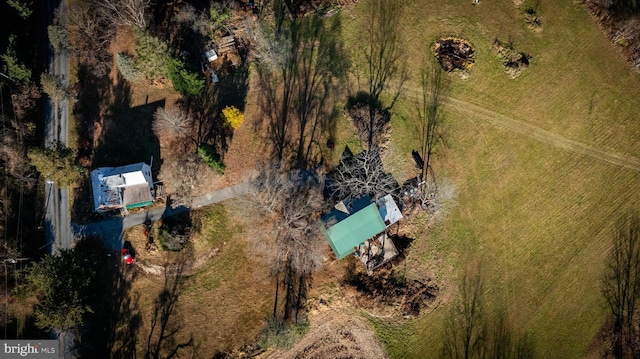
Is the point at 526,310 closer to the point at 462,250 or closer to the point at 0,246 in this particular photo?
the point at 462,250

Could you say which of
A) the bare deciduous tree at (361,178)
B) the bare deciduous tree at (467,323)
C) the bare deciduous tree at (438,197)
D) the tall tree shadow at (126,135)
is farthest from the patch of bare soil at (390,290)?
the tall tree shadow at (126,135)

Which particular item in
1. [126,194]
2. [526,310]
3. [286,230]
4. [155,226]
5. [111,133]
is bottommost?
[526,310]

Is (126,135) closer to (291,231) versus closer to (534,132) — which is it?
(291,231)

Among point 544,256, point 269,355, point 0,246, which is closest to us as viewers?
point 0,246

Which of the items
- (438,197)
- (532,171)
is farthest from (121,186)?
(532,171)

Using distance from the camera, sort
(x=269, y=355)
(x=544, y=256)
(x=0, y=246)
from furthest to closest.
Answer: (x=544, y=256) < (x=269, y=355) < (x=0, y=246)

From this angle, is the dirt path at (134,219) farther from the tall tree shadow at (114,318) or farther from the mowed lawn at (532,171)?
the mowed lawn at (532,171)

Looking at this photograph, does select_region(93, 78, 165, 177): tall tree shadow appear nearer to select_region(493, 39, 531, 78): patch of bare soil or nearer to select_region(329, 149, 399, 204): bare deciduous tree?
select_region(329, 149, 399, 204): bare deciduous tree

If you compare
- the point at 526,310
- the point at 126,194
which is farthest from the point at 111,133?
the point at 526,310
